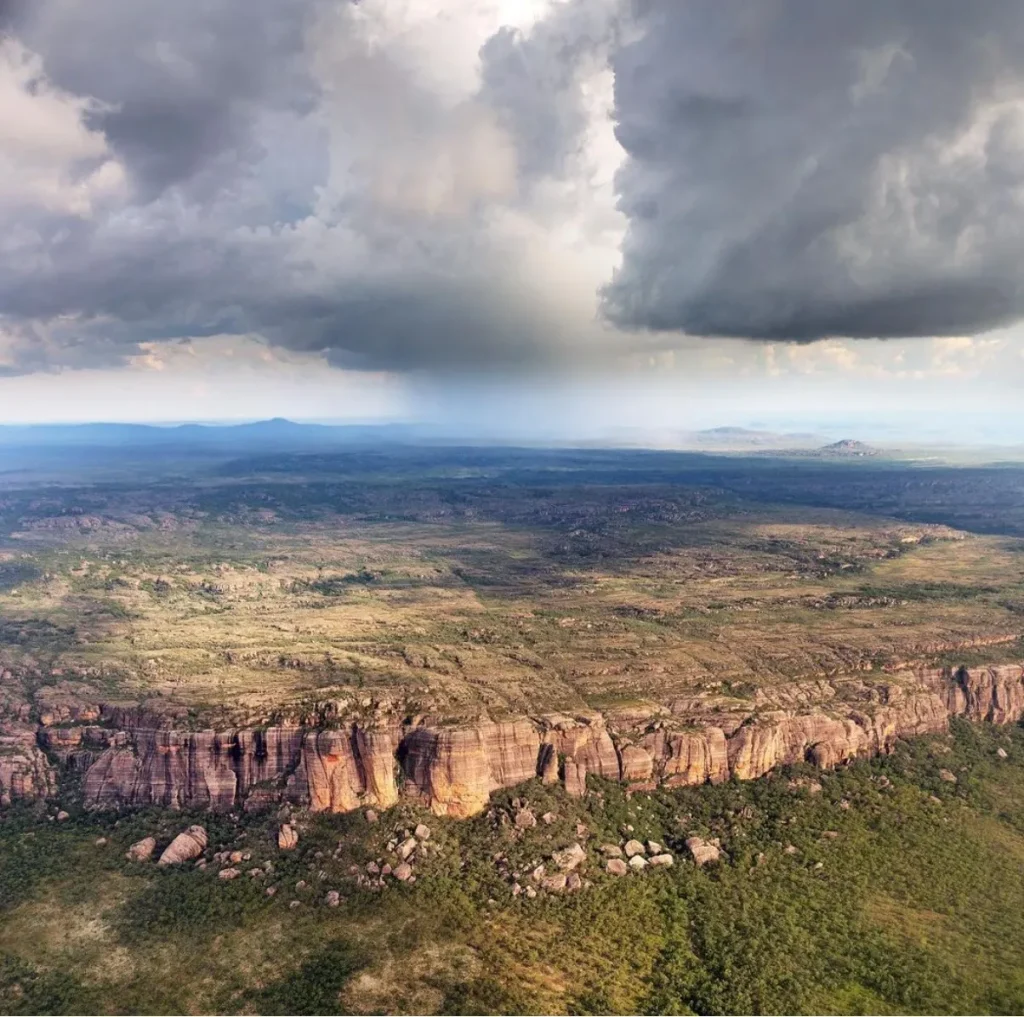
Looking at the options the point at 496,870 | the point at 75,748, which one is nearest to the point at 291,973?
the point at 496,870

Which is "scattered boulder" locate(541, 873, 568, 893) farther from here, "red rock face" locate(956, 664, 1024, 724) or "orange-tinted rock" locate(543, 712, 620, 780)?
"red rock face" locate(956, 664, 1024, 724)

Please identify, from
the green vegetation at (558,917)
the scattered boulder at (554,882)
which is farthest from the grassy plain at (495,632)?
the scattered boulder at (554,882)

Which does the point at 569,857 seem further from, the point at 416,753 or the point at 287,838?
the point at 287,838

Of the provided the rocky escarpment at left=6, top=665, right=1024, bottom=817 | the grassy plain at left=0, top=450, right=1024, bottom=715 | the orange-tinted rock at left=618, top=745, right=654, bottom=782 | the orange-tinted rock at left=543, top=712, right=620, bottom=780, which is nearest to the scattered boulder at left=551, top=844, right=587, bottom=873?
the rocky escarpment at left=6, top=665, right=1024, bottom=817

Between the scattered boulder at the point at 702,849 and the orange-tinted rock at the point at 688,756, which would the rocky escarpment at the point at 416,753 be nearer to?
the orange-tinted rock at the point at 688,756

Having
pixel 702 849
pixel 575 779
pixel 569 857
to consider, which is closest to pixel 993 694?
pixel 702 849
